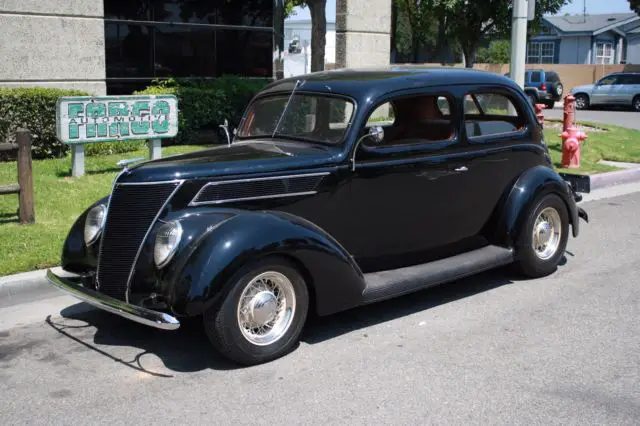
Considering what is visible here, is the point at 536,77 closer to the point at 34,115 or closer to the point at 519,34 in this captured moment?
the point at 519,34

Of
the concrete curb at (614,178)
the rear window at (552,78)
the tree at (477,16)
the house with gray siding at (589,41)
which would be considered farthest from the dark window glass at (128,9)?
the house with gray siding at (589,41)

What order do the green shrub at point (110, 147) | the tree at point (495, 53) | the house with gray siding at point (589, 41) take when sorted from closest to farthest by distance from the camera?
the green shrub at point (110, 147) < the house with gray siding at point (589, 41) < the tree at point (495, 53)

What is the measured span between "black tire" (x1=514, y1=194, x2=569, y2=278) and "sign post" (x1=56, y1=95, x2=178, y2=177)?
5.78 m

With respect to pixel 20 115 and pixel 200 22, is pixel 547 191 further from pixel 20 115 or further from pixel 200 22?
pixel 200 22

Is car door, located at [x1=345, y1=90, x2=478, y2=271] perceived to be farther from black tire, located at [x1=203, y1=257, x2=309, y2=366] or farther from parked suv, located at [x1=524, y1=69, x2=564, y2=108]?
parked suv, located at [x1=524, y1=69, x2=564, y2=108]

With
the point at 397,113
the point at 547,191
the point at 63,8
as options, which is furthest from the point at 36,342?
the point at 63,8

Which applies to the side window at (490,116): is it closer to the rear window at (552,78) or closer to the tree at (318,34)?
the tree at (318,34)

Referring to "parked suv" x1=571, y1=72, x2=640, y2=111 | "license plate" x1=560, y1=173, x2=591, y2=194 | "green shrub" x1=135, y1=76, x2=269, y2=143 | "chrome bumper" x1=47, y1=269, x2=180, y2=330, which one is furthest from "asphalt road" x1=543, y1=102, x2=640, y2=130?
"chrome bumper" x1=47, y1=269, x2=180, y2=330

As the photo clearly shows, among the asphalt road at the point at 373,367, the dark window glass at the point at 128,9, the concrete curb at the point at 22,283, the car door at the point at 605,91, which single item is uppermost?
the dark window glass at the point at 128,9

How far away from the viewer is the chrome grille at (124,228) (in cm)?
509

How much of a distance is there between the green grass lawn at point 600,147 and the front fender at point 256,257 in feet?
27.4

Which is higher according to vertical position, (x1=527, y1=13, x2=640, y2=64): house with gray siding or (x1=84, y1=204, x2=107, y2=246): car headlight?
(x1=527, y1=13, x2=640, y2=64): house with gray siding

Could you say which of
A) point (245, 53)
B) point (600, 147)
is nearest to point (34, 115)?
point (245, 53)

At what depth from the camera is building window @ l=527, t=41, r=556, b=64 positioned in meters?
50.1
